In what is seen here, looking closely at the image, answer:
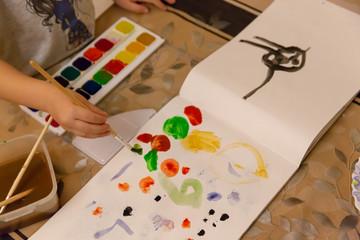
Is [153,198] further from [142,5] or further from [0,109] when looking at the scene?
[142,5]

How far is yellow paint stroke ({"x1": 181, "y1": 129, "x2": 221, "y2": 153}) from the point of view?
0.72 m

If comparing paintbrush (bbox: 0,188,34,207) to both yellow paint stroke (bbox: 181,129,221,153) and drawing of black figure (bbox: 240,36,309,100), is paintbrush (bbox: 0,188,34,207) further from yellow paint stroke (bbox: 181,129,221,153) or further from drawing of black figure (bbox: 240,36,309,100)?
drawing of black figure (bbox: 240,36,309,100)

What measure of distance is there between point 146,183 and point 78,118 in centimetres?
14

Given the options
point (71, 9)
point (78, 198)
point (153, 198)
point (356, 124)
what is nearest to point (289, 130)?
point (356, 124)

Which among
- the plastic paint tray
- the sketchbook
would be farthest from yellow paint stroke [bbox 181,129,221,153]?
the plastic paint tray

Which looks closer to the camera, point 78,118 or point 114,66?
point 78,118

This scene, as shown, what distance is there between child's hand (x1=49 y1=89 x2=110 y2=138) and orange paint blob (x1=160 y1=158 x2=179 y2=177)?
0.35 feet

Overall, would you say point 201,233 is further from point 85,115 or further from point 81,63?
point 81,63

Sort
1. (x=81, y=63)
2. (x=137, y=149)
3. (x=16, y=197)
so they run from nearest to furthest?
(x=16, y=197), (x=137, y=149), (x=81, y=63)

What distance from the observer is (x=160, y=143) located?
28.7 inches

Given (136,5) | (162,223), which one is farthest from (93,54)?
(162,223)

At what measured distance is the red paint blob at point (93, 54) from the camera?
83 centimetres

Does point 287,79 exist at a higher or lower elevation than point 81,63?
higher

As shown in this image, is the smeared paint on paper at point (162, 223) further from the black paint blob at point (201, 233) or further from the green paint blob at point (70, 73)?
the green paint blob at point (70, 73)
